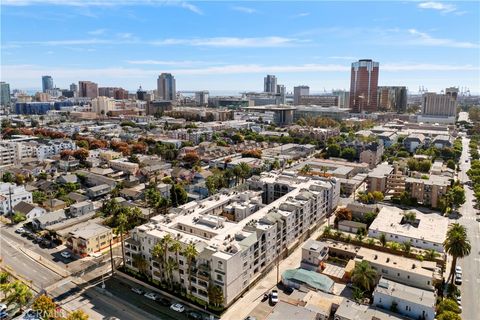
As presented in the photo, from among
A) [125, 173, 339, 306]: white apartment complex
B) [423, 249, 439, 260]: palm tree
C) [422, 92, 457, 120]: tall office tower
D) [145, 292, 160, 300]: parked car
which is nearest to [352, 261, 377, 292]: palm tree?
[125, 173, 339, 306]: white apartment complex

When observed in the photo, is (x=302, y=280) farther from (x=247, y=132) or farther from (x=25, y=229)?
(x=247, y=132)

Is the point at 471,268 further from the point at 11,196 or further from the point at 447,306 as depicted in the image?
the point at 11,196

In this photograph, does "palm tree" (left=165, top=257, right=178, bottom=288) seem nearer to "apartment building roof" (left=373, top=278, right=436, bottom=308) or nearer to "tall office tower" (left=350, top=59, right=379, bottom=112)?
"apartment building roof" (left=373, top=278, right=436, bottom=308)

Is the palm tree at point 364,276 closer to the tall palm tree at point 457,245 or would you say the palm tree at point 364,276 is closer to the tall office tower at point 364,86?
the tall palm tree at point 457,245

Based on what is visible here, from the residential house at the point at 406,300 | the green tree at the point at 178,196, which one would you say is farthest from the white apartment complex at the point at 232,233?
the residential house at the point at 406,300

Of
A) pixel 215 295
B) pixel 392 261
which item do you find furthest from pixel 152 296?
pixel 392 261

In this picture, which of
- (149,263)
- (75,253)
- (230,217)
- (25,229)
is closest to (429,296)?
(230,217)
